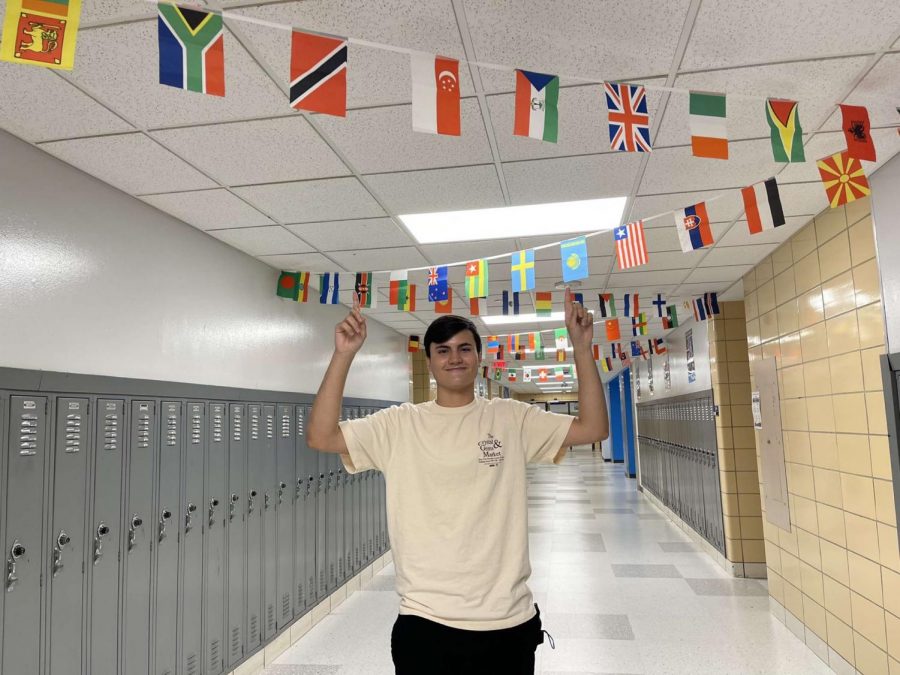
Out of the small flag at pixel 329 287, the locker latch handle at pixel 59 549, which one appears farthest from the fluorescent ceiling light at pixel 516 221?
the locker latch handle at pixel 59 549

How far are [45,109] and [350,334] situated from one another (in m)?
1.49

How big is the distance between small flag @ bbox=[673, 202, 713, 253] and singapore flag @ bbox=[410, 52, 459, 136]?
66.2 inches

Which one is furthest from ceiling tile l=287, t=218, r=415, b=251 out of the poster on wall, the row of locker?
the poster on wall

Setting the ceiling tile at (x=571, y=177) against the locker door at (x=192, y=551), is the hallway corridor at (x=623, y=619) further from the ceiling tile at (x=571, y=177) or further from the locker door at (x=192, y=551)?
the ceiling tile at (x=571, y=177)

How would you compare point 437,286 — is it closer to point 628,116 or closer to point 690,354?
point 628,116

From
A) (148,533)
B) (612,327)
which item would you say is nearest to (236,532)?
(148,533)

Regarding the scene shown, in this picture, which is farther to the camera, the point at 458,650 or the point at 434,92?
the point at 434,92

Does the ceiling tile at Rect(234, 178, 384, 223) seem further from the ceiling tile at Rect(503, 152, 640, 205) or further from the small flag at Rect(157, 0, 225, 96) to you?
the small flag at Rect(157, 0, 225, 96)

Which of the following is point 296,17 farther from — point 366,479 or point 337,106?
point 366,479

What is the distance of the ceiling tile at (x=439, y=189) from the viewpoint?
278 cm

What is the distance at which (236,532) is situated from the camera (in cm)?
359

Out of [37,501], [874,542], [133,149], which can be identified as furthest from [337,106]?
[874,542]

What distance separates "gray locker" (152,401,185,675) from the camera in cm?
290

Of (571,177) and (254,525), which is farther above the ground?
(571,177)
